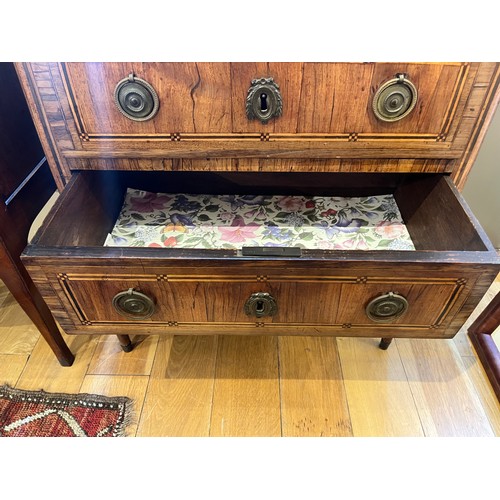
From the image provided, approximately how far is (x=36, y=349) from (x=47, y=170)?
41 cm

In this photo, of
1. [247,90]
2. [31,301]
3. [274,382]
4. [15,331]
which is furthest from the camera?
[15,331]

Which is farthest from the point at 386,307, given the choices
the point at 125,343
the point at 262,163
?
the point at 125,343

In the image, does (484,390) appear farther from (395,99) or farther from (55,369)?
(55,369)

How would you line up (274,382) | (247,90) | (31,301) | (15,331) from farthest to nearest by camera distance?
1. (15,331)
2. (274,382)
3. (31,301)
4. (247,90)

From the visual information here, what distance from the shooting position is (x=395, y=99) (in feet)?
1.86

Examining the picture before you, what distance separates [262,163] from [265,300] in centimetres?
22

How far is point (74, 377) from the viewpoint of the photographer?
88 cm

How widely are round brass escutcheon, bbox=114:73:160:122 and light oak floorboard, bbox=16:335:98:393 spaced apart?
0.58m

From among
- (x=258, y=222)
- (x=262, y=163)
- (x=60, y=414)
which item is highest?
(x=262, y=163)

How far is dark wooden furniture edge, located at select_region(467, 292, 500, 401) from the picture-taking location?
2.84 feet

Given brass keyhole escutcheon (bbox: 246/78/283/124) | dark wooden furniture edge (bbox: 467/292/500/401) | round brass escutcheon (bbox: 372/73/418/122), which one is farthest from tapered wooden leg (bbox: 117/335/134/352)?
dark wooden furniture edge (bbox: 467/292/500/401)

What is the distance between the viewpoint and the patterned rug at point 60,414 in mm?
799

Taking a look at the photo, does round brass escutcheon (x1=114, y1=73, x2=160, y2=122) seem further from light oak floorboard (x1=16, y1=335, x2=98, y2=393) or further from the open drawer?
light oak floorboard (x1=16, y1=335, x2=98, y2=393)

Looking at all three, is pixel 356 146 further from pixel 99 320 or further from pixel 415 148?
pixel 99 320
